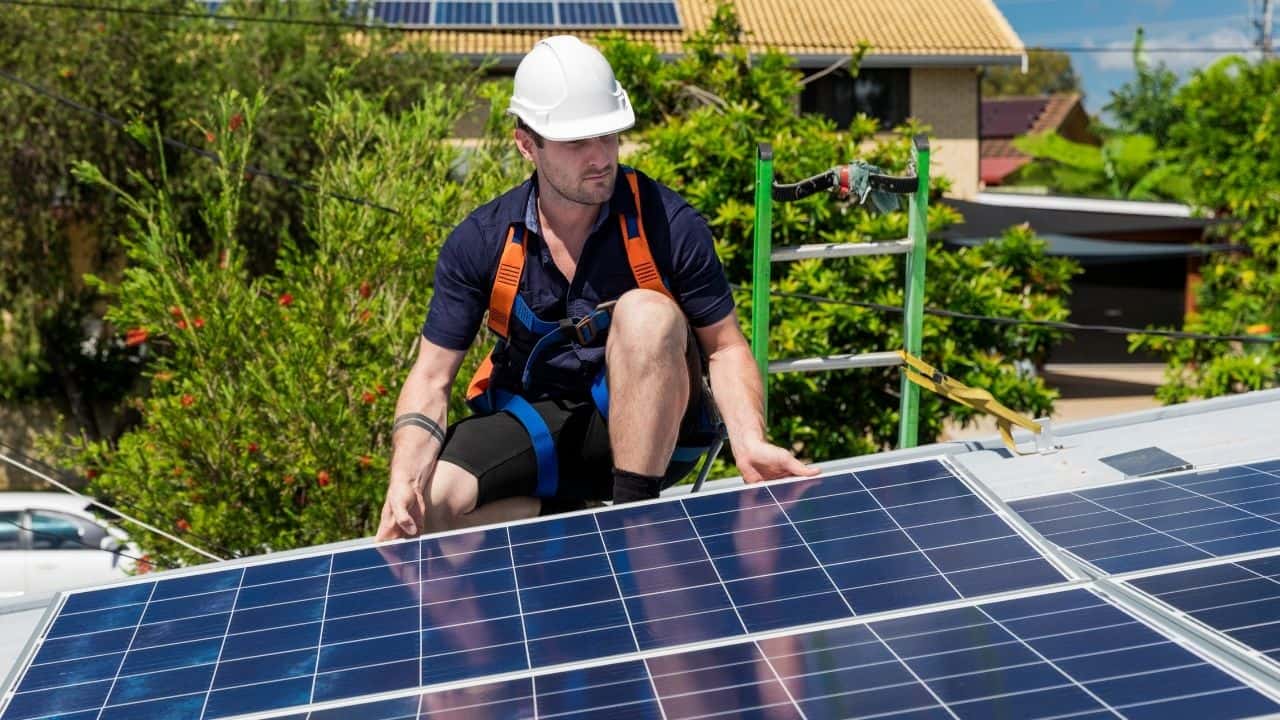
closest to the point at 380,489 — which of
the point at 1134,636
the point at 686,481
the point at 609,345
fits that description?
the point at 686,481

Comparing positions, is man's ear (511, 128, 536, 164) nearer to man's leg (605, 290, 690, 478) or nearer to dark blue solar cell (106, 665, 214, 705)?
man's leg (605, 290, 690, 478)

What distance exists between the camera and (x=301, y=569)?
3609mm

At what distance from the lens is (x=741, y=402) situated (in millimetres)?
4395

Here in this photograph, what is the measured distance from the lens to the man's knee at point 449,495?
426cm

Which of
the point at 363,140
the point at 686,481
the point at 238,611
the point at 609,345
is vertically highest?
the point at 363,140

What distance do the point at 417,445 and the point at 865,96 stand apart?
2141cm

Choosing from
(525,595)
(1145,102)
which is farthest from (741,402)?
(1145,102)

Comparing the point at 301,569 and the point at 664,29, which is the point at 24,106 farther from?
the point at 301,569

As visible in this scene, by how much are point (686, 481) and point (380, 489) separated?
1716 millimetres

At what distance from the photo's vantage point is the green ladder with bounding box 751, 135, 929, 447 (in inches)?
217

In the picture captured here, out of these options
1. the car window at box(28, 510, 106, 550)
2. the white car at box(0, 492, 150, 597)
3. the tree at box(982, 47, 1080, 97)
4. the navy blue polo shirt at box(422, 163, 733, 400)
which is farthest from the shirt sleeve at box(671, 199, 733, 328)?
the tree at box(982, 47, 1080, 97)

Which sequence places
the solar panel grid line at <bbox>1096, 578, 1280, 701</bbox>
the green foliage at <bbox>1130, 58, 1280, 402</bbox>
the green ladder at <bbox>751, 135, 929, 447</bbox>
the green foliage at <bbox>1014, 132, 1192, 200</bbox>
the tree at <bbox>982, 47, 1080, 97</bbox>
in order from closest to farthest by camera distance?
the solar panel grid line at <bbox>1096, 578, 1280, 701</bbox>
the green ladder at <bbox>751, 135, 929, 447</bbox>
the green foliage at <bbox>1130, 58, 1280, 402</bbox>
the green foliage at <bbox>1014, 132, 1192, 200</bbox>
the tree at <bbox>982, 47, 1080, 97</bbox>

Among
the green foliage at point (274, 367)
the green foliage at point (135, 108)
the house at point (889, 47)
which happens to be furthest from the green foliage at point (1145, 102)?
the green foliage at point (274, 367)

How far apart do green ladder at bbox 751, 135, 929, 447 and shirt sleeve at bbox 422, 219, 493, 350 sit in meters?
1.43
